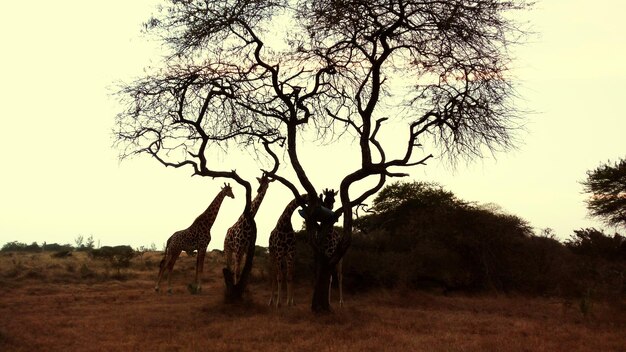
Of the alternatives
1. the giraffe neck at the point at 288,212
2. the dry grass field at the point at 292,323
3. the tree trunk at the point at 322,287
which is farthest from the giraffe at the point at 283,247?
the tree trunk at the point at 322,287

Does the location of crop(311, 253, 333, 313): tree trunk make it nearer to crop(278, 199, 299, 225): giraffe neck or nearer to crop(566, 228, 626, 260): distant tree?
crop(278, 199, 299, 225): giraffe neck

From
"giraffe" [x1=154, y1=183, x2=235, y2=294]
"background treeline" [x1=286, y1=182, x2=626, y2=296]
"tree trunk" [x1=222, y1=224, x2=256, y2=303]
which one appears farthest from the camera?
"background treeline" [x1=286, y1=182, x2=626, y2=296]

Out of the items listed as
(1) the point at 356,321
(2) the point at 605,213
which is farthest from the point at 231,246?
(2) the point at 605,213

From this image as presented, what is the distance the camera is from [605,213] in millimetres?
29344

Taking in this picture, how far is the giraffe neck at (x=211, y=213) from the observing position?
18.6 m

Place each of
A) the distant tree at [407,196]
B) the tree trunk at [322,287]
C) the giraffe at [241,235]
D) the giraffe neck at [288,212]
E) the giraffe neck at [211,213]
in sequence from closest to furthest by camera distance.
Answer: the tree trunk at [322,287]
the giraffe neck at [288,212]
the giraffe at [241,235]
the giraffe neck at [211,213]
the distant tree at [407,196]

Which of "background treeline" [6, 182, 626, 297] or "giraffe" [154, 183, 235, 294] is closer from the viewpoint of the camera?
"giraffe" [154, 183, 235, 294]

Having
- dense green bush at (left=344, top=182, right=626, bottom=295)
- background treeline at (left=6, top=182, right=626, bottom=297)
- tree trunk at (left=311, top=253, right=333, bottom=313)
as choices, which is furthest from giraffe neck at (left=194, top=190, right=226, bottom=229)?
tree trunk at (left=311, top=253, right=333, bottom=313)

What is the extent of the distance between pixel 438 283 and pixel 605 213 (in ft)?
42.7

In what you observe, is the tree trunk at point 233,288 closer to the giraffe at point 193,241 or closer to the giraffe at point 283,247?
the giraffe at point 283,247

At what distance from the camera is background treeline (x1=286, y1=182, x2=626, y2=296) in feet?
64.8

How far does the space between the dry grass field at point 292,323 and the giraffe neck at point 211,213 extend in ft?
7.14

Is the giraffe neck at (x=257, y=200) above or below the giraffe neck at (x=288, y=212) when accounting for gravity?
above

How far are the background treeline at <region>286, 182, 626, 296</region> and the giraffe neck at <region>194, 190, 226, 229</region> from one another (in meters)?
3.44
